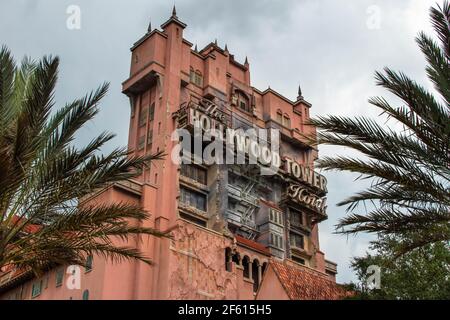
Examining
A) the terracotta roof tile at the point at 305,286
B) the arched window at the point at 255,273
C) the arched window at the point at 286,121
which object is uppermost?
the arched window at the point at 286,121

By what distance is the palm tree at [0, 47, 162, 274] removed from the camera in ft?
47.1

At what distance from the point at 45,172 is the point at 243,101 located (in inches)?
1686

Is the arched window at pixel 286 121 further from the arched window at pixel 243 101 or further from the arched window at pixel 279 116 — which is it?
the arched window at pixel 243 101

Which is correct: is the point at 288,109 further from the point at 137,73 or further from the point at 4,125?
the point at 4,125

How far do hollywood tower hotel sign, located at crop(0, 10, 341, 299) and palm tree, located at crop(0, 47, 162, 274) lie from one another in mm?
23690

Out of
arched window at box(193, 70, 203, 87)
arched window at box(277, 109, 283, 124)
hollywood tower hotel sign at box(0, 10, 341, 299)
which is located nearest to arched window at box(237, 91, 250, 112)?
hollywood tower hotel sign at box(0, 10, 341, 299)

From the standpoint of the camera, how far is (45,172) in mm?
14578

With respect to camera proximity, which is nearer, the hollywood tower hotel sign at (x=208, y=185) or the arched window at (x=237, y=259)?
the hollywood tower hotel sign at (x=208, y=185)

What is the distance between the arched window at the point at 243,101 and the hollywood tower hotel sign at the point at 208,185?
12cm

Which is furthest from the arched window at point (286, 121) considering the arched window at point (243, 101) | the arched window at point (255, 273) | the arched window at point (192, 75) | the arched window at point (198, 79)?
the arched window at point (255, 273)

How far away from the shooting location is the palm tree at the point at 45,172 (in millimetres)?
14352

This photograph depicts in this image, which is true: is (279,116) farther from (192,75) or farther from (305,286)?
(305,286)

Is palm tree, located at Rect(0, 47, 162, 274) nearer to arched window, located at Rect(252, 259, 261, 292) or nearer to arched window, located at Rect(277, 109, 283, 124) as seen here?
arched window, located at Rect(252, 259, 261, 292)

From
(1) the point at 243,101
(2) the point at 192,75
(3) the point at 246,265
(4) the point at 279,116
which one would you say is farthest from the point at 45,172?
(4) the point at 279,116
